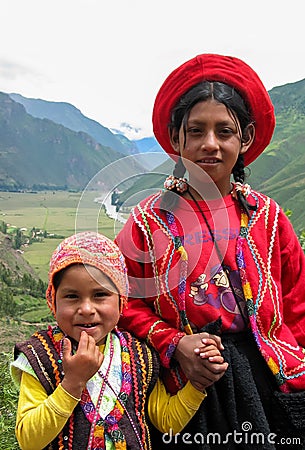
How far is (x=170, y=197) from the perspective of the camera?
6.46 ft

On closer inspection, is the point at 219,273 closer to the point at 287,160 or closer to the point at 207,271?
the point at 207,271

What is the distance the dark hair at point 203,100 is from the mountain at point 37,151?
265 ft

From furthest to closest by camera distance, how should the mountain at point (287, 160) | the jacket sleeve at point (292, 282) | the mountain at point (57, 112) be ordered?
the mountain at point (57, 112) < the mountain at point (287, 160) < the jacket sleeve at point (292, 282)

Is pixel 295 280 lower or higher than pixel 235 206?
lower

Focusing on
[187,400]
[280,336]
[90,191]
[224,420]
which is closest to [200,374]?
[187,400]

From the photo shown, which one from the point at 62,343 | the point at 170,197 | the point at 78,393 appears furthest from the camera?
the point at 170,197

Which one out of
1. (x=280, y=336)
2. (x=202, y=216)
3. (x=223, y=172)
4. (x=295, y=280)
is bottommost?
(x=280, y=336)

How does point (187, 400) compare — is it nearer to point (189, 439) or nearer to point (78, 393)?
point (189, 439)

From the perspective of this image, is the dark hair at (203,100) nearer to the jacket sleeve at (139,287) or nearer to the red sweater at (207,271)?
the red sweater at (207,271)

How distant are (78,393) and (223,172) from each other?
0.97m

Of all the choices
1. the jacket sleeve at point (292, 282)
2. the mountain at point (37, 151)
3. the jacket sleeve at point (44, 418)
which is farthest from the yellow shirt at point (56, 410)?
the mountain at point (37, 151)

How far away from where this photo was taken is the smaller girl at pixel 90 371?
5.16 feet

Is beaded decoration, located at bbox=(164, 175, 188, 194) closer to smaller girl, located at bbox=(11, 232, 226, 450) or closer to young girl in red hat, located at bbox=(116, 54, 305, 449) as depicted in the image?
young girl in red hat, located at bbox=(116, 54, 305, 449)

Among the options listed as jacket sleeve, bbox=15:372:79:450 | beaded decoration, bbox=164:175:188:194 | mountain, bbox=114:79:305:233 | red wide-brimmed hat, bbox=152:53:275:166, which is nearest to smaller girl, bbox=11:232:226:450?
jacket sleeve, bbox=15:372:79:450
